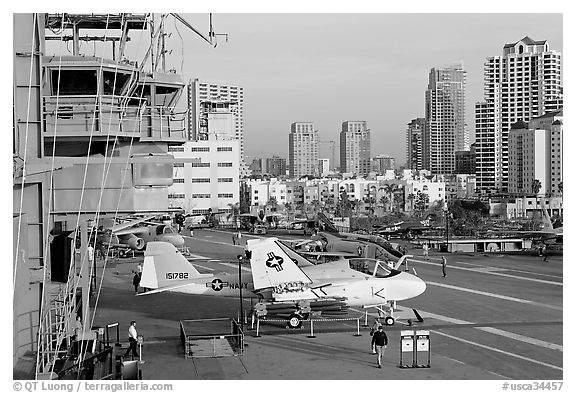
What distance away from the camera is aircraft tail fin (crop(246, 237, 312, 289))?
25.2m

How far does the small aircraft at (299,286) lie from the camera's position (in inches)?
995

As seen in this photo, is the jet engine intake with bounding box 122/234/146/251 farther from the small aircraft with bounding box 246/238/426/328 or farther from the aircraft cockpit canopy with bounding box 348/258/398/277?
the aircraft cockpit canopy with bounding box 348/258/398/277

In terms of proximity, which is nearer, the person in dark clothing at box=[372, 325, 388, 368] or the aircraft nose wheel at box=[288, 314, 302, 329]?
the person in dark clothing at box=[372, 325, 388, 368]

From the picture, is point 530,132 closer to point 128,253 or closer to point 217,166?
point 217,166

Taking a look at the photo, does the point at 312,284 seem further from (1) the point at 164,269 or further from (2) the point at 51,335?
(2) the point at 51,335

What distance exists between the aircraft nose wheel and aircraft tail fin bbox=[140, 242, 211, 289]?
5038 mm

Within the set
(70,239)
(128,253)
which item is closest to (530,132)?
→ (128,253)

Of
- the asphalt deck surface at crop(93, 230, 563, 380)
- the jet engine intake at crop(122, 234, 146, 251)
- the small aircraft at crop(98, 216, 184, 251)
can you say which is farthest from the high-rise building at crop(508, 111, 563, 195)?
the asphalt deck surface at crop(93, 230, 563, 380)

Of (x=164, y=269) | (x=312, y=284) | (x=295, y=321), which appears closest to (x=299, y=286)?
(x=312, y=284)

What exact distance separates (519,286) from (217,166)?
283 ft

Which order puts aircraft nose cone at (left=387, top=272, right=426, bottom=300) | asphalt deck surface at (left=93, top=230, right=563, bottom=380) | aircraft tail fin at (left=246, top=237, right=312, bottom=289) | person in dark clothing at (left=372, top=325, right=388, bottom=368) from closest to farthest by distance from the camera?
asphalt deck surface at (left=93, top=230, right=563, bottom=380), person in dark clothing at (left=372, top=325, right=388, bottom=368), aircraft tail fin at (left=246, top=237, right=312, bottom=289), aircraft nose cone at (left=387, top=272, right=426, bottom=300)

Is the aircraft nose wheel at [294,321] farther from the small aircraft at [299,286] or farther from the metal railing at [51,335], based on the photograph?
the metal railing at [51,335]

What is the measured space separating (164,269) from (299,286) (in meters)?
5.69

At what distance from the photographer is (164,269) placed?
28.0 meters
